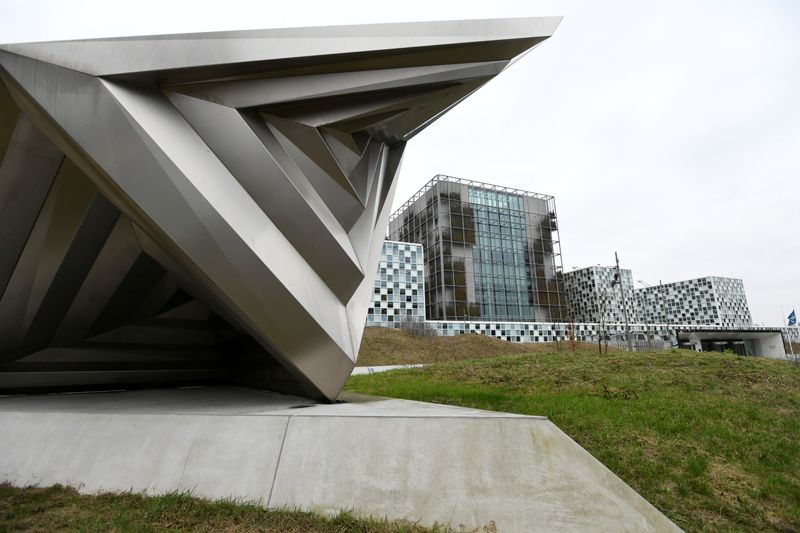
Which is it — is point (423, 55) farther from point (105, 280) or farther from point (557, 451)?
point (105, 280)

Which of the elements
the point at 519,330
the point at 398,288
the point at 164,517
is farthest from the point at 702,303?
the point at 164,517

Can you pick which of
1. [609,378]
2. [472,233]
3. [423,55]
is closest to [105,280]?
[423,55]

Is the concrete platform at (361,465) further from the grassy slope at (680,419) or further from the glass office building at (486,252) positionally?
the glass office building at (486,252)

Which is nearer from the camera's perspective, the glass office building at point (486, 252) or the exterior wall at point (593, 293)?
the glass office building at point (486, 252)

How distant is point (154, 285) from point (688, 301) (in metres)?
142

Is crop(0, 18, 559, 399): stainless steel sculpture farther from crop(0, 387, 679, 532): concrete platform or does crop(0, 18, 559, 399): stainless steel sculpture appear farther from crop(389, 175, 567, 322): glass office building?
crop(389, 175, 567, 322): glass office building

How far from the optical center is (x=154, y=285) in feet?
33.3

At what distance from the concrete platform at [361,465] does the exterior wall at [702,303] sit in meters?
124

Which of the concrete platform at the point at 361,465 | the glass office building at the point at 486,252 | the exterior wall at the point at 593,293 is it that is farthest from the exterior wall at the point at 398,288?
the exterior wall at the point at 593,293

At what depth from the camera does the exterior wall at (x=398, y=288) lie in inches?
2341

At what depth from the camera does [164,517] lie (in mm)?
4270

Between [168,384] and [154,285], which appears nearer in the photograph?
[154,285]

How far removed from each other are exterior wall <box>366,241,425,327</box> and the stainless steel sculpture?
162 feet

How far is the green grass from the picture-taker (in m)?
4.11
